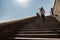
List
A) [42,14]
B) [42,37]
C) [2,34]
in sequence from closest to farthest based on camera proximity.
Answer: [2,34]
[42,37]
[42,14]

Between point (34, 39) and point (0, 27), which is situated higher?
point (0, 27)

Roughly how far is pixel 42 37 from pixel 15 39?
85 centimetres

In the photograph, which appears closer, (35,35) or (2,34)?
(2,34)

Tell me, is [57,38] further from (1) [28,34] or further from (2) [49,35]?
(1) [28,34]

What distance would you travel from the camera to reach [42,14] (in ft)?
32.7

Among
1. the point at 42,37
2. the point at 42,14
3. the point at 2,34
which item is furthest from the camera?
the point at 42,14

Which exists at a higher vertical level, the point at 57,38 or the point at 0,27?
the point at 0,27

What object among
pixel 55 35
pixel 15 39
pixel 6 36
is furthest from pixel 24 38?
pixel 55 35

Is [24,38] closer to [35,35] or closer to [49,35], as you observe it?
[35,35]

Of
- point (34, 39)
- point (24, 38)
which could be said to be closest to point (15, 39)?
point (24, 38)

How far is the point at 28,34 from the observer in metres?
5.02

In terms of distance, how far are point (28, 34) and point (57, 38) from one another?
0.97 metres

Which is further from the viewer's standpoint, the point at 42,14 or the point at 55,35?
the point at 42,14

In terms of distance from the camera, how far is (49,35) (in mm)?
4797
